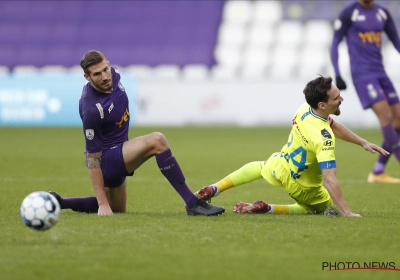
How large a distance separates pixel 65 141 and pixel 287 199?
882cm

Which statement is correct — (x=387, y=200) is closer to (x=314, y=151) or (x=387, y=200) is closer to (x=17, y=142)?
(x=314, y=151)

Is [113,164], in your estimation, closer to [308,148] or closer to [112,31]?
[308,148]

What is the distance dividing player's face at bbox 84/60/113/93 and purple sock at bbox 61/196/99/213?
0.97m

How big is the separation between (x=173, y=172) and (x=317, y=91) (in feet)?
4.23

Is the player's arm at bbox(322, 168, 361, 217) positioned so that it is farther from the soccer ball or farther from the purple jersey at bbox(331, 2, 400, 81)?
the purple jersey at bbox(331, 2, 400, 81)

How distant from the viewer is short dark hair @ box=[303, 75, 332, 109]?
5.94 meters

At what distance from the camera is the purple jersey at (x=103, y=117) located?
5930 millimetres

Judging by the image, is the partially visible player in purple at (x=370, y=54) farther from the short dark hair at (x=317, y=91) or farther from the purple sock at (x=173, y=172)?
the purple sock at (x=173, y=172)

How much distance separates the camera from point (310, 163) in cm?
608

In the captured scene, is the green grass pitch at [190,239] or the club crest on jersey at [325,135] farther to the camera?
the club crest on jersey at [325,135]

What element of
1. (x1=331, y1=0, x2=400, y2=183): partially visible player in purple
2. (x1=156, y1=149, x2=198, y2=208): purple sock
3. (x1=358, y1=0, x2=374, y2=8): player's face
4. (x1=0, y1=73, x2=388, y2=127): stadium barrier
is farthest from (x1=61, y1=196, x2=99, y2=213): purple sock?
(x1=0, y1=73, x2=388, y2=127): stadium barrier

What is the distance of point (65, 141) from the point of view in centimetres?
1556

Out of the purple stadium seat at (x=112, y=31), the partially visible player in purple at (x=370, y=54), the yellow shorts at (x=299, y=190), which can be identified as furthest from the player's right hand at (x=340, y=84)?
the purple stadium seat at (x=112, y=31)

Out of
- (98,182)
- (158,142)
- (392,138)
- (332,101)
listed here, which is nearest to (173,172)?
(158,142)
